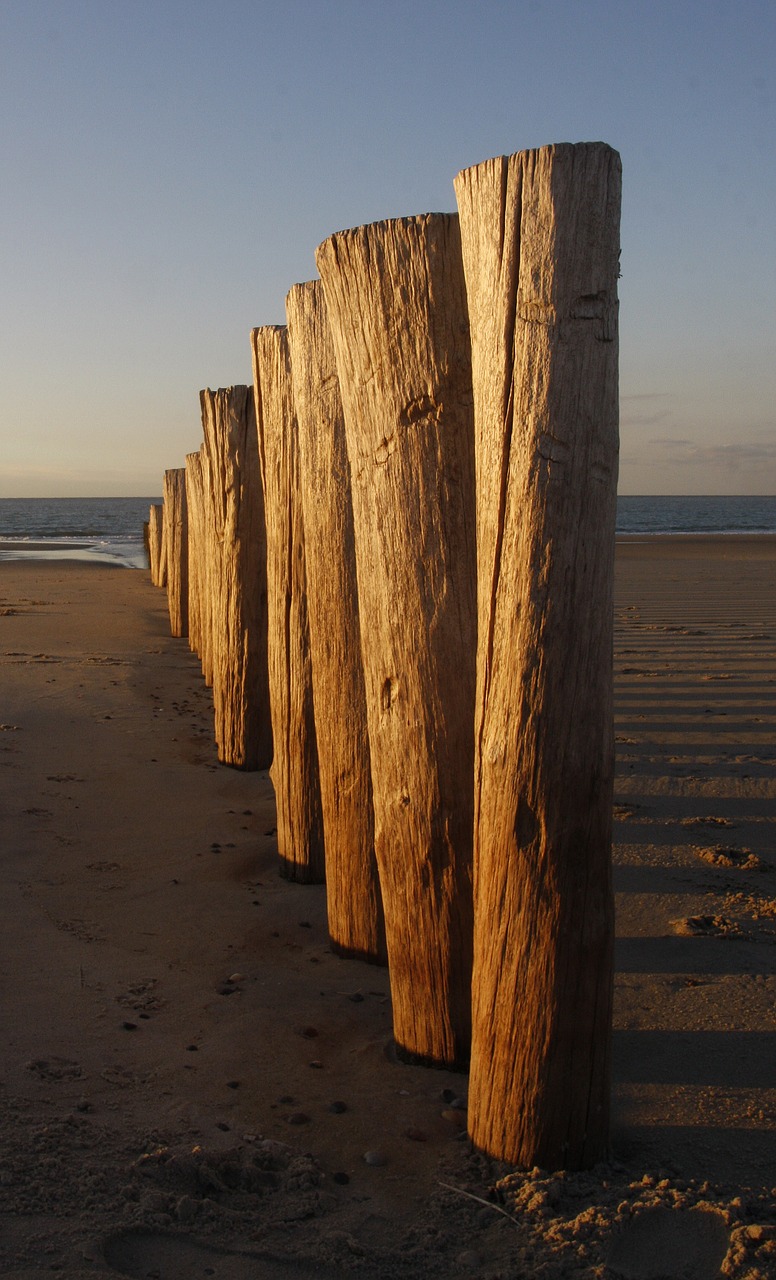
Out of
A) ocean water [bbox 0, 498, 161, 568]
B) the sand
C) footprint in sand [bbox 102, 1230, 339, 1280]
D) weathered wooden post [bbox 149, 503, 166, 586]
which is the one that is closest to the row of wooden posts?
the sand

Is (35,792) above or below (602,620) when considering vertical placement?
below

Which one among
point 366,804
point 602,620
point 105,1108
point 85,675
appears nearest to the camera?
point 602,620

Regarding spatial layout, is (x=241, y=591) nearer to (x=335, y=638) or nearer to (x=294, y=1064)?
(x=335, y=638)

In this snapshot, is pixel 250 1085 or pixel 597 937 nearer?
pixel 597 937

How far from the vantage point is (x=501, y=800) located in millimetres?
2287

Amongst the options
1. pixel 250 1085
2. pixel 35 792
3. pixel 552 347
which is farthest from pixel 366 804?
pixel 35 792

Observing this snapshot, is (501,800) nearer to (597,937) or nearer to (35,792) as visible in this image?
(597,937)

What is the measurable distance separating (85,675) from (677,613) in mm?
7307

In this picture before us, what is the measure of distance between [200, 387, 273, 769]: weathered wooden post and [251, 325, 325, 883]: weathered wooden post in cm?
156

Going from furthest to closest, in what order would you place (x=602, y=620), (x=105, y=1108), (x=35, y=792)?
(x=35, y=792) < (x=105, y=1108) < (x=602, y=620)

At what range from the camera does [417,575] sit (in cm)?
266

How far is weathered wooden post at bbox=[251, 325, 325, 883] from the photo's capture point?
4.20 meters

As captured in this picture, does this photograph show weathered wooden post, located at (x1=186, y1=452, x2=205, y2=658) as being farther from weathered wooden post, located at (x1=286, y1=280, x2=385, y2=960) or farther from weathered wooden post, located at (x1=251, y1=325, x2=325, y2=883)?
weathered wooden post, located at (x1=286, y1=280, x2=385, y2=960)

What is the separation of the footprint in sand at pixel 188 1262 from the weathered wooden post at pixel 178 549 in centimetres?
1009
